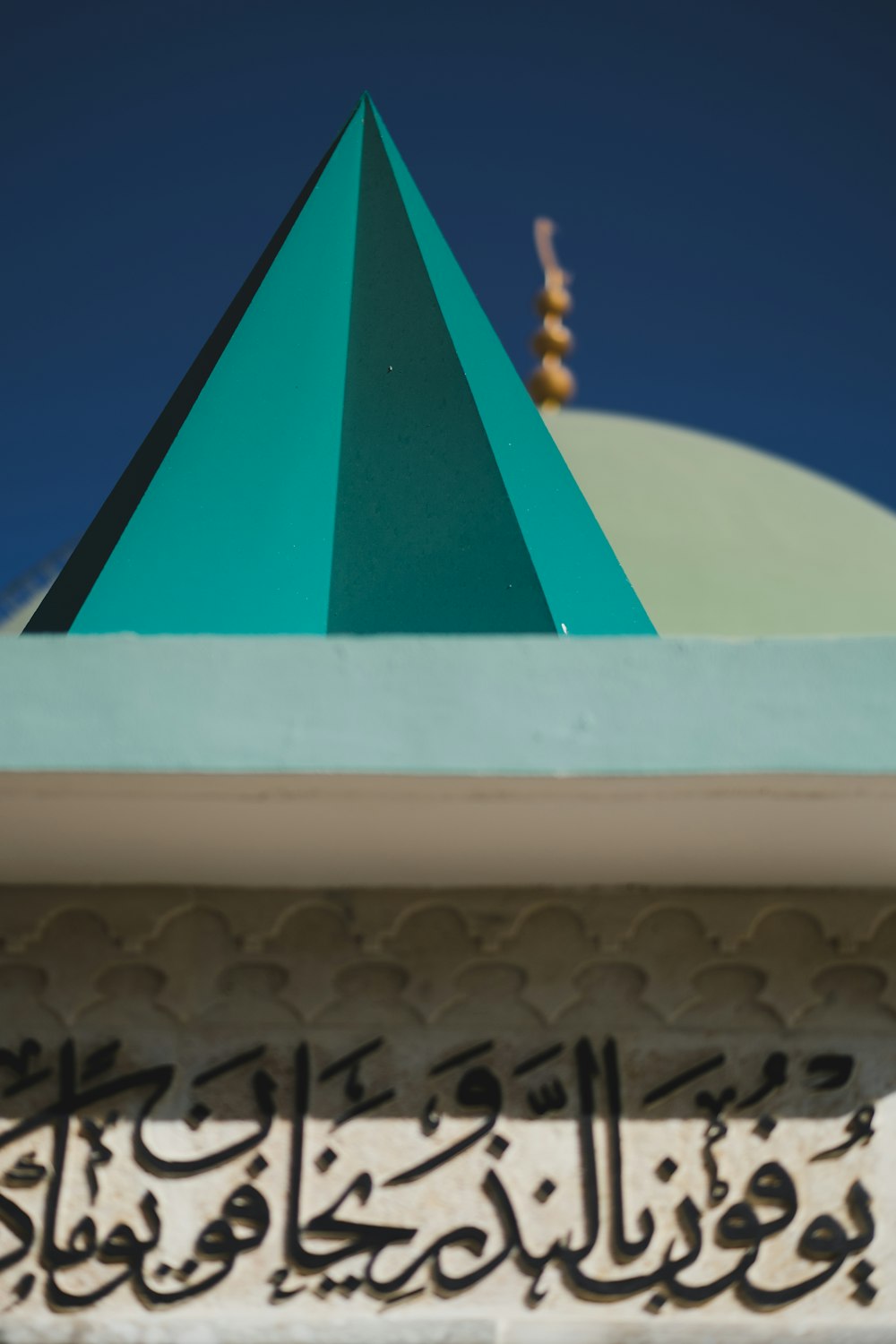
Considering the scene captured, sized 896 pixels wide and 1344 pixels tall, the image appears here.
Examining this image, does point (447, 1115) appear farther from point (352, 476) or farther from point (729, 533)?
point (729, 533)

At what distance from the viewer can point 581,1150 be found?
1.58m

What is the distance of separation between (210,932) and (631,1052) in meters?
0.57

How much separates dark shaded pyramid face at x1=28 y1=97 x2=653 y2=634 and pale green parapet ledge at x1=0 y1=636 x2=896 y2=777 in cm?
36

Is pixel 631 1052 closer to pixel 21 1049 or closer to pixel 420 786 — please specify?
pixel 420 786

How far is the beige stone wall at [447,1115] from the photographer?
152 cm

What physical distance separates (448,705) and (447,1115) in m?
0.57

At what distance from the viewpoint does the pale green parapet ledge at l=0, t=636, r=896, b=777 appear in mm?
1346

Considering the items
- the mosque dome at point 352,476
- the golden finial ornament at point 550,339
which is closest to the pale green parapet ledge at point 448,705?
the mosque dome at point 352,476

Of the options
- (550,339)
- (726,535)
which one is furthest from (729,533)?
(550,339)

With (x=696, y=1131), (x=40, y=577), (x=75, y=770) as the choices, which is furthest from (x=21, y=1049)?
(x=40, y=577)

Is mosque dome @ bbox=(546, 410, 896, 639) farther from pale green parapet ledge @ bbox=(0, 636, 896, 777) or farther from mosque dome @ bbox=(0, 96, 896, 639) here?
pale green parapet ledge @ bbox=(0, 636, 896, 777)

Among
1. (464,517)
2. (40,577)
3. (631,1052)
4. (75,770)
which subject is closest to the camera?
(75,770)

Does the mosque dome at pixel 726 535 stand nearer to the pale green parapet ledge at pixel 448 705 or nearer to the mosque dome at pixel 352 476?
the mosque dome at pixel 352 476

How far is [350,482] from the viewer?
1976mm
